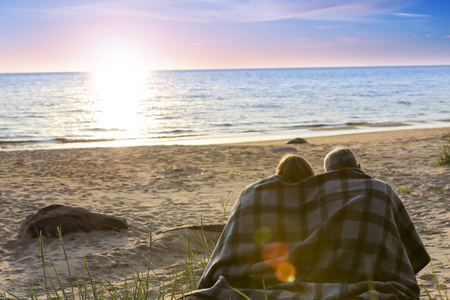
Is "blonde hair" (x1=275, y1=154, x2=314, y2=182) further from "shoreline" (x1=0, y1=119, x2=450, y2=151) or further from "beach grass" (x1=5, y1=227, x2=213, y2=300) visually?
"shoreline" (x1=0, y1=119, x2=450, y2=151)

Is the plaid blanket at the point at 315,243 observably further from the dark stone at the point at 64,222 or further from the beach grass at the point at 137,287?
the dark stone at the point at 64,222

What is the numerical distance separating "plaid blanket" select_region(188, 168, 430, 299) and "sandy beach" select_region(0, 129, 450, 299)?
0.96 meters

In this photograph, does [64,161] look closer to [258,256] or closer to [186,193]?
[186,193]

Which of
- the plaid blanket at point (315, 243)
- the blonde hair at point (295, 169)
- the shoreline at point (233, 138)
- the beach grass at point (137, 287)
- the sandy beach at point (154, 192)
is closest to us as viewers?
the beach grass at point (137, 287)

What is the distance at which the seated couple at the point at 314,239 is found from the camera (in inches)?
107

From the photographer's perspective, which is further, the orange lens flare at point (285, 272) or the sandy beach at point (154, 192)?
the sandy beach at point (154, 192)

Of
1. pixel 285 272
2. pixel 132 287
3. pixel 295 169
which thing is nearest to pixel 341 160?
pixel 295 169

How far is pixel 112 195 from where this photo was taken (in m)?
8.89

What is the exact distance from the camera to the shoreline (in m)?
19.1

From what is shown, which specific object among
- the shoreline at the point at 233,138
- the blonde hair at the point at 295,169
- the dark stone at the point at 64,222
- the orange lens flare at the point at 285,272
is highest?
the blonde hair at the point at 295,169

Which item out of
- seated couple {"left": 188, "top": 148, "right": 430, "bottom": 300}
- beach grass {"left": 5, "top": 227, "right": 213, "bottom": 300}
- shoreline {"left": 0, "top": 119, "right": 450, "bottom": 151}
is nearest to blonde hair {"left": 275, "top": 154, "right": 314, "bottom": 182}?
seated couple {"left": 188, "top": 148, "right": 430, "bottom": 300}

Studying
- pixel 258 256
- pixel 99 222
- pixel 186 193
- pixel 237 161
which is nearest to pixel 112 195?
pixel 186 193

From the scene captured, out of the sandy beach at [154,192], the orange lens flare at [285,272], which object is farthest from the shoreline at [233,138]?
the orange lens flare at [285,272]

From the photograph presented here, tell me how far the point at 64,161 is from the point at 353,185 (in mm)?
11481
